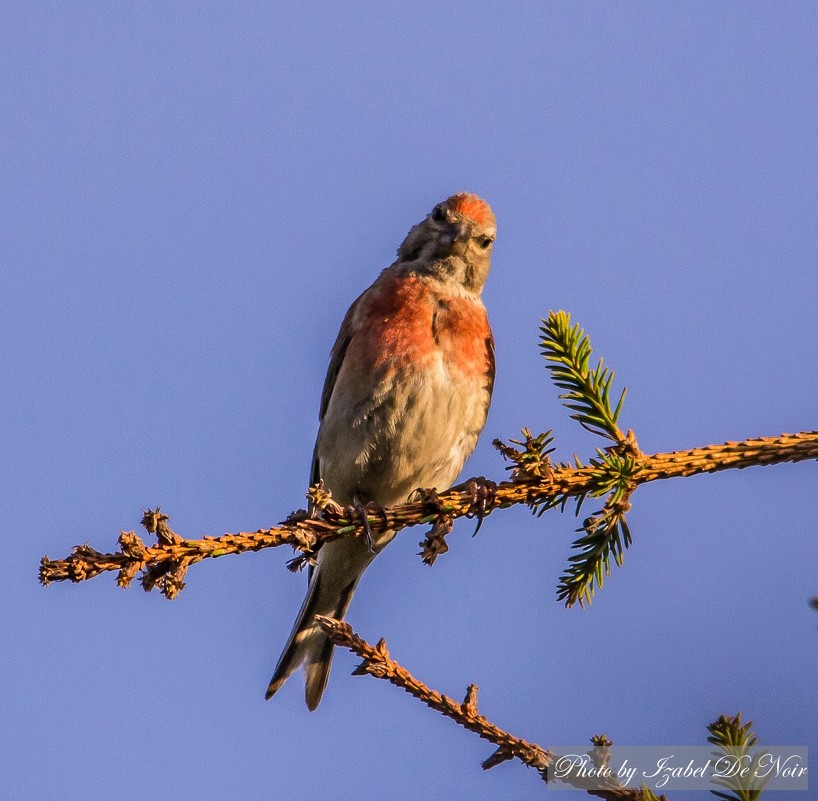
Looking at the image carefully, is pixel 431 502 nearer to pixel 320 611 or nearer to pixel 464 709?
pixel 464 709

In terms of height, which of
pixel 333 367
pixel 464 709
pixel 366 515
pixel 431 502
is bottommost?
pixel 464 709

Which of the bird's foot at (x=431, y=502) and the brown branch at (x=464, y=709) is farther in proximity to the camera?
the bird's foot at (x=431, y=502)

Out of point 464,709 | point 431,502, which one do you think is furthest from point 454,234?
point 464,709

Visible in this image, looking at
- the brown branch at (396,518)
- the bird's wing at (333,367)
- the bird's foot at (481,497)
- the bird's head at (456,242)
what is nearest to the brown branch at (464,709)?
the brown branch at (396,518)

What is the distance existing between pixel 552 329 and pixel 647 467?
597mm

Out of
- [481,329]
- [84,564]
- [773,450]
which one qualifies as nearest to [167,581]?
[84,564]

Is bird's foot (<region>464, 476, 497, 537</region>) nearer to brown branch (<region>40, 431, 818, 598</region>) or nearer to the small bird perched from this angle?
brown branch (<region>40, 431, 818, 598</region>)

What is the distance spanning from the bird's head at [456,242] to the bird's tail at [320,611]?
2036 millimetres

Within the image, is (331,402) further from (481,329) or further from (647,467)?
(647,467)

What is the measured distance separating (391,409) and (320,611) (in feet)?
5.92

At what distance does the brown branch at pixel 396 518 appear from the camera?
335 centimetres

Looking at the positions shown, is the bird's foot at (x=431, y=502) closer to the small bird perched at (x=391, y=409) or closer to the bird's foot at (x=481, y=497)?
the bird's foot at (x=481, y=497)

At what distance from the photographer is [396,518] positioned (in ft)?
14.5

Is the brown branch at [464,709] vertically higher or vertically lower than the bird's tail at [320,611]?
lower
